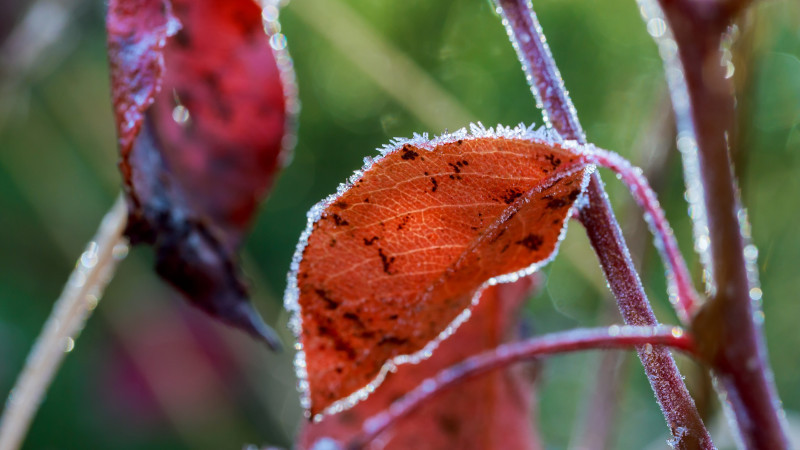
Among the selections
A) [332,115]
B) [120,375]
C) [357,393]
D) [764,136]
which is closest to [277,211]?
[332,115]

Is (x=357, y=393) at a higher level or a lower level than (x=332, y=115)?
lower

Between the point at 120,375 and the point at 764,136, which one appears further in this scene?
the point at 120,375

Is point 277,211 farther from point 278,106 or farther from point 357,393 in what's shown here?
point 357,393

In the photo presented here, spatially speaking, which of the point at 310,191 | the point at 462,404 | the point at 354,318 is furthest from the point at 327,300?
the point at 310,191

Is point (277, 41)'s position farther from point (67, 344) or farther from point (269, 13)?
point (67, 344)

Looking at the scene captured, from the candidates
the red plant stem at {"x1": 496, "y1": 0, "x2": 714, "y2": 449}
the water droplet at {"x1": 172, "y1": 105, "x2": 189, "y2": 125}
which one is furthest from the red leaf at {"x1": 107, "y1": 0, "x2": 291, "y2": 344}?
the red plant stem at {"x1": 496, "y1": 0, "x2": 714, "y2": 449}

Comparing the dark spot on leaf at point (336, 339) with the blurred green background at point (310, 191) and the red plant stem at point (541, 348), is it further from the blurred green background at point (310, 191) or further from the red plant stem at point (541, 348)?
the blurred green background at point (310, 191)
